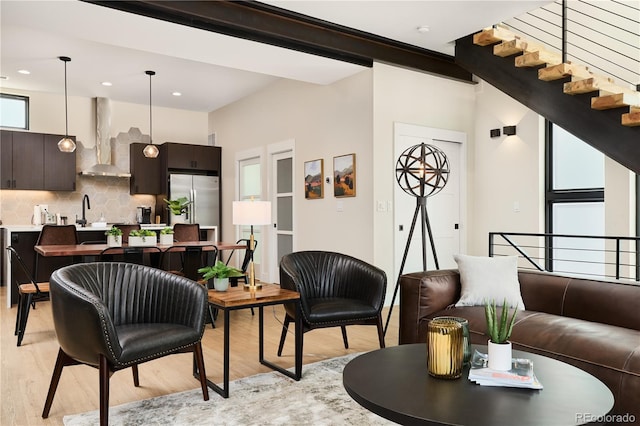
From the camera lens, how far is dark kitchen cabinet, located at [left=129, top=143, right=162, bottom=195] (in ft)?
27.6

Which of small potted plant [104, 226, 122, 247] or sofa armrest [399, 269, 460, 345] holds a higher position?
small potted plant [104, 226, 122, 247]

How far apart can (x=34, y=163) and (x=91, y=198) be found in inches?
42.5

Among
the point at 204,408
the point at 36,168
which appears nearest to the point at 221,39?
the point at 204,408

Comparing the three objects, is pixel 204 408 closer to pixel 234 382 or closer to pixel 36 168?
pixel 234 382

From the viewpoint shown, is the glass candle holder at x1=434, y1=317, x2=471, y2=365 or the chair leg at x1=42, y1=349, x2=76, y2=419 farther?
the chair leg at x1=42, y1=349, x2=76, y2=419

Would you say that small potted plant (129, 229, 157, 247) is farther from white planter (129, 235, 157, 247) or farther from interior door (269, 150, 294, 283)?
interior door (269, 150, 294, 283)

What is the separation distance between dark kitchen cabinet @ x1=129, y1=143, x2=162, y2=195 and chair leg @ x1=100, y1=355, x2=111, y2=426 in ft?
21.8

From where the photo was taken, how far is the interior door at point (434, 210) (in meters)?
5.56

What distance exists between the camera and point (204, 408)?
2.63m

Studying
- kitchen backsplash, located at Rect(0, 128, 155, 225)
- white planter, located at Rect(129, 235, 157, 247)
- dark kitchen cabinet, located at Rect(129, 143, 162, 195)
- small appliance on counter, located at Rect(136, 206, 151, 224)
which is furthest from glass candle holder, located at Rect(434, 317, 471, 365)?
kitchen backsplash, located at Rect(0, 128, 155, 225)

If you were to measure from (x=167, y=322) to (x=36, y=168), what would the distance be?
612 centimetres

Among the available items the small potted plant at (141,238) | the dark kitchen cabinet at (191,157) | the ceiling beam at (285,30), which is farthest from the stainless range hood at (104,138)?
the ceiling beam at (285,30)

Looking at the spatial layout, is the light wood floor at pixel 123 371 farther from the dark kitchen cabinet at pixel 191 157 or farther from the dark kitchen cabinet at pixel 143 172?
the dark kitchen cabinet at pixel 191 157

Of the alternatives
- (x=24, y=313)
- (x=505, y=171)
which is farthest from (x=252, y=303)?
(x=505, y=171)
